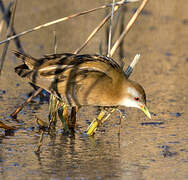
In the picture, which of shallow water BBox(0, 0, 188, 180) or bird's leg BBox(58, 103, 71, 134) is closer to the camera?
shallow water BBox(0, 0, 188, 180)

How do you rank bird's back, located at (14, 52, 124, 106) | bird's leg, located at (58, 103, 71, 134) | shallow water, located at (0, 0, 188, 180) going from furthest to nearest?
bird's leg, located at (58, 103, 71, 134), bird's back, located at (14, 52, 124, 106), shallow water, located at (0, 0, 188, 180)

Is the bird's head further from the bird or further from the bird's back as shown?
the bird's back

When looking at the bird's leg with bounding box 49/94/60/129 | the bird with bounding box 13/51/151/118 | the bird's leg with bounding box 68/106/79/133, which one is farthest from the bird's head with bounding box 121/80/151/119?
the bird's leg with bounding box 49/94/60/129

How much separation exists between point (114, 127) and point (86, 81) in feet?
2.18

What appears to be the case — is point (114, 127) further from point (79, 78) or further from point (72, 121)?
point (79, 78)

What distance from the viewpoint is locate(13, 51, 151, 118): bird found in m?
5.39


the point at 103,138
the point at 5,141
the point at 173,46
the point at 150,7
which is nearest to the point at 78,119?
the point at 103,138

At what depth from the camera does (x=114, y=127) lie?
5.73 meters

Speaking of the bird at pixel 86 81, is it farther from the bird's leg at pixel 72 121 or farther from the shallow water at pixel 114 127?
the shallow water at pixel 114 127

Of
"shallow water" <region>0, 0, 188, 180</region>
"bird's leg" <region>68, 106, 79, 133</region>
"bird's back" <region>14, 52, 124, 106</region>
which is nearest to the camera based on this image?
"shallow water" <region>0, 0, 188, 180</region>

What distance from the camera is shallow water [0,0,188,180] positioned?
4.52 m

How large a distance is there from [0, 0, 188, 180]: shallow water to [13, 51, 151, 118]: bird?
1.23 feet

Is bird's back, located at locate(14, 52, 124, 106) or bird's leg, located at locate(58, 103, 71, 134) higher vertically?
bird's back, located at locate(14, 52, 124, 106)

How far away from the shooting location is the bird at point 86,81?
17.7 feet
